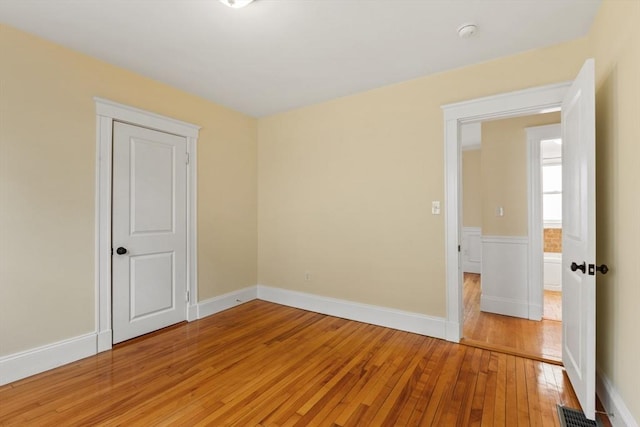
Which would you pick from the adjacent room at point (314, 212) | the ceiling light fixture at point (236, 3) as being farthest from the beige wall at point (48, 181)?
the ceiling light fixture at point (236, 3)

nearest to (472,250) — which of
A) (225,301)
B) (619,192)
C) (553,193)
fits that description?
(553,193)

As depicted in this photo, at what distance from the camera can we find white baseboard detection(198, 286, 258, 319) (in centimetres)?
367

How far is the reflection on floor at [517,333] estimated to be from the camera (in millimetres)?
2701

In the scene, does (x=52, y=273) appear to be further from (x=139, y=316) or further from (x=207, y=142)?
(x=207, y=142)

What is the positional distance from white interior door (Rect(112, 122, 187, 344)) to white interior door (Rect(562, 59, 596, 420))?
141 inches

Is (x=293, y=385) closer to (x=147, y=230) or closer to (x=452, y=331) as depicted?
(x=452, y=331)

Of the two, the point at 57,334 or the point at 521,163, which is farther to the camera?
the point at 521,163

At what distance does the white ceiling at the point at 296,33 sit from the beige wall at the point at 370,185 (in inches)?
9.2

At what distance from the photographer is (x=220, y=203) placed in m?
3.93

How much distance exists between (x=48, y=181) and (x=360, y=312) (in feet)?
10.5

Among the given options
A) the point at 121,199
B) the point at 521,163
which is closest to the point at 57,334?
the point at 121,199

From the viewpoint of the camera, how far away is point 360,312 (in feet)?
11.5

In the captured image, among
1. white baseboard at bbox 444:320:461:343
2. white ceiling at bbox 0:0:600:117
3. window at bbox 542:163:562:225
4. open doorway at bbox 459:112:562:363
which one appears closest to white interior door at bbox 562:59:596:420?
white ceiling at bbox 0:0:600:117

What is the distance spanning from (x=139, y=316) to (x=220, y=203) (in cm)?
155
